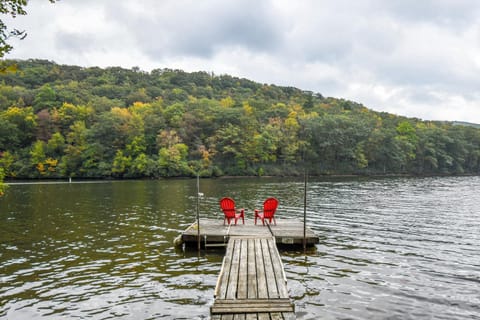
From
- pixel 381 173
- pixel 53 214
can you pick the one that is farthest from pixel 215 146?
pixel 53 214

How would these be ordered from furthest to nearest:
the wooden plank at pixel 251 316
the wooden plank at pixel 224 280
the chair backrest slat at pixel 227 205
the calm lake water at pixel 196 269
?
the chair backrest slat at pixel 227 205, the calm lake water at pixel 196 269, the wooden plank at pixel 224 280, the wooden plank at pixel 251 316

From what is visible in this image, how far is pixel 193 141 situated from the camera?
78.7 metres

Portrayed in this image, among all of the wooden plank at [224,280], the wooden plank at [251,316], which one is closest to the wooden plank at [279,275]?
the wooden plank at [251,316]

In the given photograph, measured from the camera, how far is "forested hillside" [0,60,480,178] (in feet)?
236

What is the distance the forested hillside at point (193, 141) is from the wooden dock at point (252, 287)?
5593 cm

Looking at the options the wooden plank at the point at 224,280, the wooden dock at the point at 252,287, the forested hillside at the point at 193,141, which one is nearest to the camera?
the wooden dock at the point at 252,287

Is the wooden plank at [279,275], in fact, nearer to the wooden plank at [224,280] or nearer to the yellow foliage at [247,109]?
the wooden plank at [224,280]

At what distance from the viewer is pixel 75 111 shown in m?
78.8

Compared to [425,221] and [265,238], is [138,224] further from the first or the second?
[425,221]

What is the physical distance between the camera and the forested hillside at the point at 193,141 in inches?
2830

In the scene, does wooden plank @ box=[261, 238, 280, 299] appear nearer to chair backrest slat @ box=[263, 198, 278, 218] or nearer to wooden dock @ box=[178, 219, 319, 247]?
wooden dock @ box=[178, 219, 319, 247]

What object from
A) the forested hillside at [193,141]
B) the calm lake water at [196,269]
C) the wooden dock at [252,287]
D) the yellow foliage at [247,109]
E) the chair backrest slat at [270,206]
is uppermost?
the yellow foliage at [247,109]

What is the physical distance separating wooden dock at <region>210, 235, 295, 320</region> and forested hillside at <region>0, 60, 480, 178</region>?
55.9 metres

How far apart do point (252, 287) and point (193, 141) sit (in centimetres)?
7126
